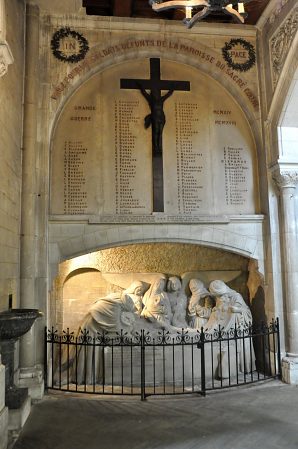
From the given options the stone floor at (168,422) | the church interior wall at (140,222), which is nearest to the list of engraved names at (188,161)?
the church interior wall at (140,222)

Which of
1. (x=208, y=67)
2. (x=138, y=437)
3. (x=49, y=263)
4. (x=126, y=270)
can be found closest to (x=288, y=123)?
(x=208, y=67)

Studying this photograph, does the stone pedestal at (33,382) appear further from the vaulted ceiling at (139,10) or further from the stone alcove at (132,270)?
the vaulted ceiling at (139,10)

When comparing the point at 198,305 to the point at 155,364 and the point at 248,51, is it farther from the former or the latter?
the point at 248,51

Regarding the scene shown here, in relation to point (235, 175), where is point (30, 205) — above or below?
below

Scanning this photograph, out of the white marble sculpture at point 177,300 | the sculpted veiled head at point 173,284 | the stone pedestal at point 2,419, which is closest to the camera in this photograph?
the stone pedestal at point 2,419

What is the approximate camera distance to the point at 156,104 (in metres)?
5.63

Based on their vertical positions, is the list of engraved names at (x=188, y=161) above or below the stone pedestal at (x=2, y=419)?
above

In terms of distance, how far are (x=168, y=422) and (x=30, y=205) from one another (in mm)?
3009

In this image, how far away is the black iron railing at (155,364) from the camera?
4.90 metres

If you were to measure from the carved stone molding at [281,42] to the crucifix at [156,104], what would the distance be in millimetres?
1281

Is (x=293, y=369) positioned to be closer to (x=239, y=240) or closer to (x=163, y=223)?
(x=239, y=240)

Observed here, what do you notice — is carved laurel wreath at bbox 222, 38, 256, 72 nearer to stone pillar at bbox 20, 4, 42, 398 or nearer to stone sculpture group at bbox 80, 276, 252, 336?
stone pillar at bbox 20, 4, 42, 398

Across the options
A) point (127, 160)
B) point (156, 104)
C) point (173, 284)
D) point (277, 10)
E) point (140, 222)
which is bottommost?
point (173, 284)

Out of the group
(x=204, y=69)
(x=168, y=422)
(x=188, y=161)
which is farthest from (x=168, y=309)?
(x=204, y=69)
